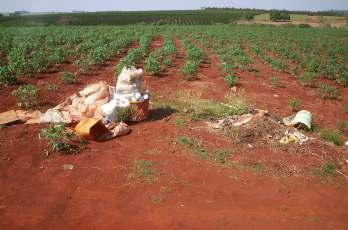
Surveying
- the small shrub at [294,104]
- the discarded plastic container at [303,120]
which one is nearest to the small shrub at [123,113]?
the discarded plastic container at [303,120]

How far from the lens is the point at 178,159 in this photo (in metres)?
6.41

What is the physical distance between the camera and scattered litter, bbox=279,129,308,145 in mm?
7096

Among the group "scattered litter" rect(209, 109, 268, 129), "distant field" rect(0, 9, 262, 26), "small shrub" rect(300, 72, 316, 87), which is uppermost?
"distant field" rect(0, 9, 262, 26)

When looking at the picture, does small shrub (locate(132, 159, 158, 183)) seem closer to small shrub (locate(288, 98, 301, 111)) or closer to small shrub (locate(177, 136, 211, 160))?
small shrub (locate(177, 136, 211, 160))

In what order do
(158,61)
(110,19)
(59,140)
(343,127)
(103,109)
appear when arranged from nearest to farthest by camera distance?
(59,140), (103,109), (343,127), (158,61), (110,19)

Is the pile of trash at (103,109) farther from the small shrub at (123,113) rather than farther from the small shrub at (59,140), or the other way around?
the small shrub at (59,140)

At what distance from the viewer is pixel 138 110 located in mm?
7727

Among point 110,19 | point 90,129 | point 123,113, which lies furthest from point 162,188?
point 110,19

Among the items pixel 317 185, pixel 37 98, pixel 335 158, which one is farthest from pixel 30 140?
pixel 335 158

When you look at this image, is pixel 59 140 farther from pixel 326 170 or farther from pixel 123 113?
pixel 326 170

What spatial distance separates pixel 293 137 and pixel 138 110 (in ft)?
9.85

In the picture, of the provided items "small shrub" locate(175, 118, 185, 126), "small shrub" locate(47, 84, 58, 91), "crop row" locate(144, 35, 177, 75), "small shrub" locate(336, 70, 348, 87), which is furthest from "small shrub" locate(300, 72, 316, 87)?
"small shrub" locate(47, 84, 58, 91)

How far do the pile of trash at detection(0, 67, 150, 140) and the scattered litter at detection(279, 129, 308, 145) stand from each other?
9.07ft

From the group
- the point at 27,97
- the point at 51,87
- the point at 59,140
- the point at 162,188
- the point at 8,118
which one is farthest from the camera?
the point at 51,87
